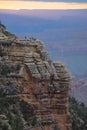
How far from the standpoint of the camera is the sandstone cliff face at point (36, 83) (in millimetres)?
57094

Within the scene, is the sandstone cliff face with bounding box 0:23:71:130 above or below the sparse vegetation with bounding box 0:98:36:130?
above

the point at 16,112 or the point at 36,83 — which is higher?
the point at 36,83

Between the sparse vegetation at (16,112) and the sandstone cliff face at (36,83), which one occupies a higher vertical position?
the sandstone cliff face at (36,83)

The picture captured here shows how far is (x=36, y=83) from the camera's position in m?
57.8

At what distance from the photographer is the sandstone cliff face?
57.1 meters

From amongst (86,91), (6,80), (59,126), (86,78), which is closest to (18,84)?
(6,80)

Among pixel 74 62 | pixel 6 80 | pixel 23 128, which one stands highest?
pixel 74 62

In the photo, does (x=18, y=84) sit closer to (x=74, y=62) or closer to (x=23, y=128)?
(x=23, y=128)

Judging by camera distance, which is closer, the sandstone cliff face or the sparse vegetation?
the sparse vegetation

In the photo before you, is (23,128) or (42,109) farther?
(42,109)

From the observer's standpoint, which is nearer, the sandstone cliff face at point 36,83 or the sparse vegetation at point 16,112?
the sparse vegetation at point 16,112

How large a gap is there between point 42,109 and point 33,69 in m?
2.97

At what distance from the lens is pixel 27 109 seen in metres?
56.7

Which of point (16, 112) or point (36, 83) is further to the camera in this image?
point (36, 83)
